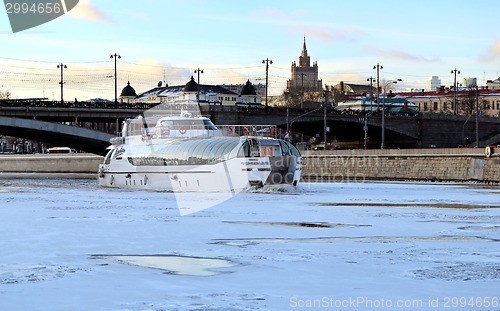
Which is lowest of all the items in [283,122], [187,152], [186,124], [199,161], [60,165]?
[60,165]

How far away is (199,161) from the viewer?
49.7m

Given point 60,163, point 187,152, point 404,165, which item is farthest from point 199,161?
point 60,163

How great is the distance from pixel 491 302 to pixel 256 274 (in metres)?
3.91

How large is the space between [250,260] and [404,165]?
51.9 m

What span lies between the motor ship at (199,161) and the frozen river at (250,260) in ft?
59.0

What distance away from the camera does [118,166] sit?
59875mm

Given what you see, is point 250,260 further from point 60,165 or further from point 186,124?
point 60,165

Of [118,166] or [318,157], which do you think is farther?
[318,157]

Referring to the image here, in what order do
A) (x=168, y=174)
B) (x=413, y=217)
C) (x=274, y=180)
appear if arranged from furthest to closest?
(x=168, y=174)
(x=274, y=180)
(x=413, y=217)

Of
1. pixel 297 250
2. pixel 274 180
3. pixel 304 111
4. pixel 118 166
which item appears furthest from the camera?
pixel 304 111

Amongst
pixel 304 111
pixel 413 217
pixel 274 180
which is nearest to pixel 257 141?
pixel 274 180

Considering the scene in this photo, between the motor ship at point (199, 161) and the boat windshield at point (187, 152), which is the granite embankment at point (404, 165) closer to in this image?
the motor ship at point (199, 161)

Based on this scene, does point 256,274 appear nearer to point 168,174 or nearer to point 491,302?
point 491,302

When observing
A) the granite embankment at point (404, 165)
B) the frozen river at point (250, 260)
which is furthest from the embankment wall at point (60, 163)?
the frozen river at point (250, 260)
